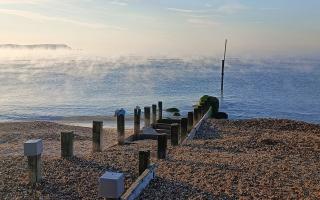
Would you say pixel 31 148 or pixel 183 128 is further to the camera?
pixel 183 128

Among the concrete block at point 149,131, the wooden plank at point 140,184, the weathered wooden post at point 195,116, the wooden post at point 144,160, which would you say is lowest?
the concrete block at point 149,131

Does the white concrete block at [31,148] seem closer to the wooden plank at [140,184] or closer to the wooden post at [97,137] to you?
the wooden plank at [140,184]

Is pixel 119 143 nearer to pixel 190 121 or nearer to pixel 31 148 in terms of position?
pixel 190 121

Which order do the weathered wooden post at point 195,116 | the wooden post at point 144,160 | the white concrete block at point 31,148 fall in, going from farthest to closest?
the weathered wooden post at point 195,116 < the wooden post at point 144,160 < the white concrete block at point 31,148

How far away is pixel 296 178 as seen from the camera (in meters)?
9.73

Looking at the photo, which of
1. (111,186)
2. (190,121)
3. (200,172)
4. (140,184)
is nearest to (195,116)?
(190,121)

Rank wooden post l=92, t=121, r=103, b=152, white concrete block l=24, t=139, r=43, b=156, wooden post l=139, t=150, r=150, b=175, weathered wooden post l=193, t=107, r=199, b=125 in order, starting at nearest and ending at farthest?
1. white concrete block l=24, t=139, r=43, b=156
2. wooden post l=139, t=150, r=150, b=175
3. wooden post l=92, t=121, r=103, b=152
4. weathered wooden post l=193, t=107, r=199, b=125

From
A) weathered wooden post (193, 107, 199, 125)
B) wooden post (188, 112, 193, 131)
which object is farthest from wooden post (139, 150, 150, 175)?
weathered wooden post (193, 107, 199, 125)

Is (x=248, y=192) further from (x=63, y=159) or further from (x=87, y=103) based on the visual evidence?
(x=87, y=103)

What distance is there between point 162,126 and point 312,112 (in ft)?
83.7

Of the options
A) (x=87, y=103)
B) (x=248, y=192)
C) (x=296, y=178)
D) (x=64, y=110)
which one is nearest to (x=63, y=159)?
(x=248, y=192)

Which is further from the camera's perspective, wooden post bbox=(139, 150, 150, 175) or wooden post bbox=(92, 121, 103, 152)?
wooden post bbox=(92, 121, 103, 152)

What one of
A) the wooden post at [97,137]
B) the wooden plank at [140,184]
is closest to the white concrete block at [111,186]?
the wooden plank at [140,184]

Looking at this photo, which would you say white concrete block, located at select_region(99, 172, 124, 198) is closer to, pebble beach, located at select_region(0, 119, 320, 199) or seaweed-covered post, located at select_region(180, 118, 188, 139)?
pebble beach, located at select_region(0, 119, 320, 199)
